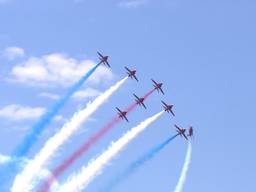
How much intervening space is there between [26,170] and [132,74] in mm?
39417

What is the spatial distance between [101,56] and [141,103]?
17485 mm

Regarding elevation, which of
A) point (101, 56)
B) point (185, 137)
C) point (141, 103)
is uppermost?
point (101, 56)

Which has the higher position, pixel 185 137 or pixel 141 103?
pixel 141 103

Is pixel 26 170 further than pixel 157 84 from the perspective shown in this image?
No

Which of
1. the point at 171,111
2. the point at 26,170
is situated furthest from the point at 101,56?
the point at 26,170

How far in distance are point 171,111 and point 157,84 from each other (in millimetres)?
8722

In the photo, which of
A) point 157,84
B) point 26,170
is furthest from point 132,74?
point 26,170

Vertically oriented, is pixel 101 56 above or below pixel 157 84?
above

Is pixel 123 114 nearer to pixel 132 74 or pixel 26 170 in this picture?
pixel 132 74

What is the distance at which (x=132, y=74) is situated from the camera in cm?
18375

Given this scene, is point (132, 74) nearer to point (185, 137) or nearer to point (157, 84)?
point (157, 84)

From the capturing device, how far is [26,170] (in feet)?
563

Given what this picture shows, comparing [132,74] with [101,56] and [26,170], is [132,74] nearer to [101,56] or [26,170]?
[101,56]

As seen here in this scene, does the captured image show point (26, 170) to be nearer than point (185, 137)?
Yes
